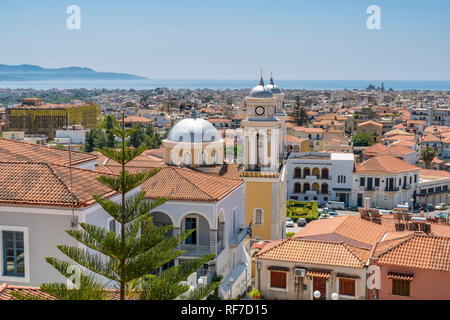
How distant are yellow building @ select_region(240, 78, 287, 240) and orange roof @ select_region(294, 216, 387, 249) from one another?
535cm

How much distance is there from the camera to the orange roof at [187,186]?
54.2ft

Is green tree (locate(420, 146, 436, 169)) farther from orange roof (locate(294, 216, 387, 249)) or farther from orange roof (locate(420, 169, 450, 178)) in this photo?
orange roof (locate(294, 216, 387, 249))

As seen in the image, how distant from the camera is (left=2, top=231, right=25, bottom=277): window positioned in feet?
35.0

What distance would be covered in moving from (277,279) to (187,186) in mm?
4231

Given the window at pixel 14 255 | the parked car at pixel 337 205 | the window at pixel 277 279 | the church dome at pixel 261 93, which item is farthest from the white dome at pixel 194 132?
the parked car at pixel 337 205

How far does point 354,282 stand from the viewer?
14.9 m

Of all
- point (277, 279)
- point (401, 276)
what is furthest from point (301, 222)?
Result: point (401, 276)

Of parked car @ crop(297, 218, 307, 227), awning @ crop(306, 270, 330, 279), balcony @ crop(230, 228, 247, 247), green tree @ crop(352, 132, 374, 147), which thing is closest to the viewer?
awning @ crop(306, 270, 330, 279)

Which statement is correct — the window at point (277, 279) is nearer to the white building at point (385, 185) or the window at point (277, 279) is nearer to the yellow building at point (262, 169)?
the yellow building at point (262, 169)

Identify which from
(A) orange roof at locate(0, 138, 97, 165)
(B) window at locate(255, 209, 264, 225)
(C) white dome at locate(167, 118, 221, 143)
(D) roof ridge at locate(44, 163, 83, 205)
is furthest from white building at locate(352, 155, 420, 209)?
(D) roof ridge at locate(44, 163, 83, 205)

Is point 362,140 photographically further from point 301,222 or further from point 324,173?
point 301,222

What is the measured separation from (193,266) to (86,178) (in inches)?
161
